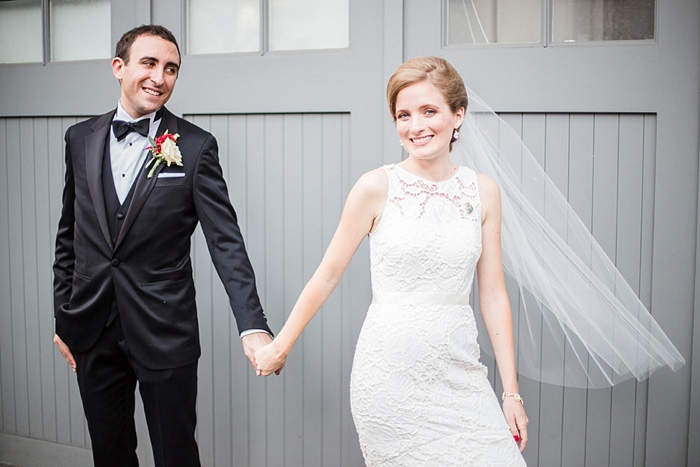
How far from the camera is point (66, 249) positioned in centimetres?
264

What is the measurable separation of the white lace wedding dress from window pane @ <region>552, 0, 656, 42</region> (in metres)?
0.93

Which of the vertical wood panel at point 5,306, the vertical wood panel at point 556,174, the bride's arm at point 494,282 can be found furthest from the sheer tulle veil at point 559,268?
the vertical wood panel at point 5,306

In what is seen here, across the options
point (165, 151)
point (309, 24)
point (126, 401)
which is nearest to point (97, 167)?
point (165, 151)

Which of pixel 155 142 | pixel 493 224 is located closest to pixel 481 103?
pixel 493 224

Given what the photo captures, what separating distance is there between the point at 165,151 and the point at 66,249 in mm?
567

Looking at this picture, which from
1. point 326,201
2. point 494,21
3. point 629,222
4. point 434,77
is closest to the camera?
point 434,77

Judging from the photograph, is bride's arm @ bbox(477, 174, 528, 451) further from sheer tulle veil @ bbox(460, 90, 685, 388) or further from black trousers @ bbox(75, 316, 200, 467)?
black trousers @ bbox(75, 316, 200, 467)

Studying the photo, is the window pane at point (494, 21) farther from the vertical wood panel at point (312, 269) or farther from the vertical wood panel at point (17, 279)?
the vertical wood panel at point (17, 279)

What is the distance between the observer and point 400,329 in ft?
7.14

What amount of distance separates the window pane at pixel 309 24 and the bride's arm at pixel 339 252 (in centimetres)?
110

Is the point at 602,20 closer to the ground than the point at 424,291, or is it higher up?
higher up

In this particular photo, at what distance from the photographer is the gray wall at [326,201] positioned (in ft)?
8.86

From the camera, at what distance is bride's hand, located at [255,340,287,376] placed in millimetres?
2273

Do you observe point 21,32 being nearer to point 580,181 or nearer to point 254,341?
point 254,341
